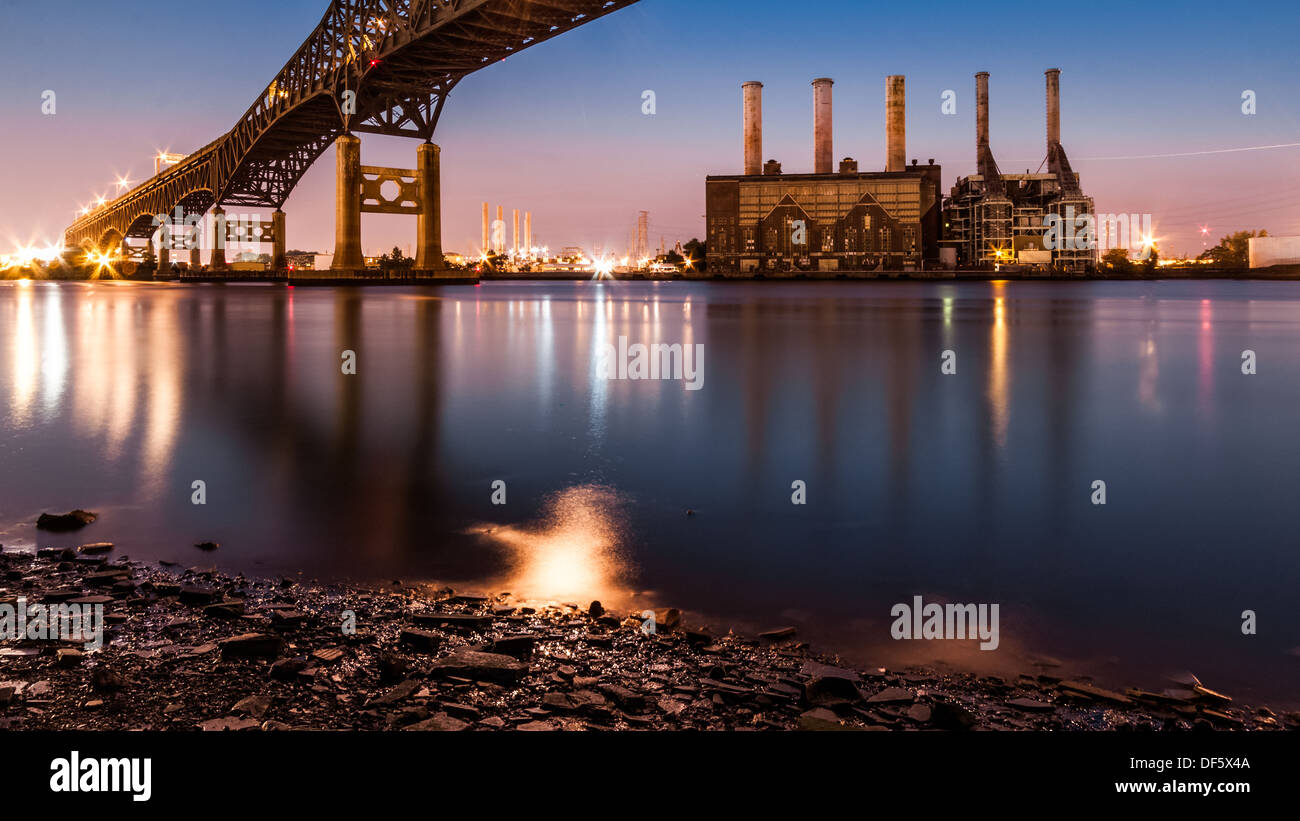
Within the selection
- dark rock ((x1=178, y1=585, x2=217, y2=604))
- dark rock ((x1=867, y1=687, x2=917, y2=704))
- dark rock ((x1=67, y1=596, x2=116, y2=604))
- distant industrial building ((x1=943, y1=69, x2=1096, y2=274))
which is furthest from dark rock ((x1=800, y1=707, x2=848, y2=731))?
distant industrial building ((x1=943, y1=69, x2=1096, y2=274))

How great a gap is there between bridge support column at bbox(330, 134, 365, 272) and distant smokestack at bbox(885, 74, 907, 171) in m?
71.1

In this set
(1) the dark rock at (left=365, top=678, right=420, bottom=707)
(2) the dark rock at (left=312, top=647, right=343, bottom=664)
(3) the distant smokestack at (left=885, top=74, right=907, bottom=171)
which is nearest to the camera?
(1) the dark rock at (left=365, top=678, right=420, bottom=707)

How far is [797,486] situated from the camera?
7098mm

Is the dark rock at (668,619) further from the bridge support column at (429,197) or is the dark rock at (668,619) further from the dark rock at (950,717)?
the bridge support column at (429,197)

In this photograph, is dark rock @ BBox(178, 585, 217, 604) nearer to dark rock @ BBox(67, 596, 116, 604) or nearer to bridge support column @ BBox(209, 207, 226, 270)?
dark rock @ BBox(67, 596, 116, 604)

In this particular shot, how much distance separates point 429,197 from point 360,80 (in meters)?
8.71

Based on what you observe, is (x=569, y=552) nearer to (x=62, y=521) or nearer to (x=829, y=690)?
(x=829, y=690)

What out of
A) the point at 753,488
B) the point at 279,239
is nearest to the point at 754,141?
the point at 279,239

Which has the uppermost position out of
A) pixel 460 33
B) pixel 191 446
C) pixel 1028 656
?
pixel 460 33

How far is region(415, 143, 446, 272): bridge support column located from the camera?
55.9 metres

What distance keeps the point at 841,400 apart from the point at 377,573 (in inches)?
329
